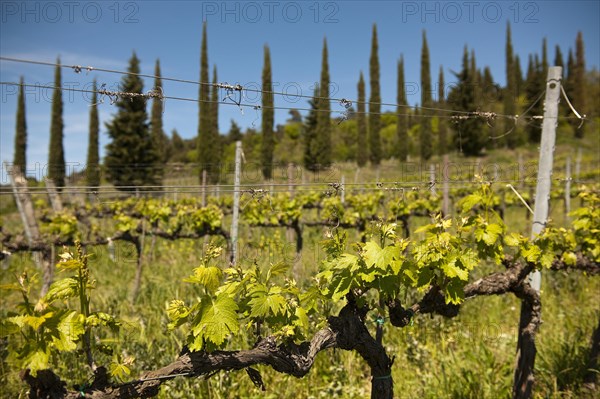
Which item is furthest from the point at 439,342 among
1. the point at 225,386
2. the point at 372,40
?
the point at 372,40

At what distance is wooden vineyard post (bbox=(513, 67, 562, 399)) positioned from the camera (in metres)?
3.00

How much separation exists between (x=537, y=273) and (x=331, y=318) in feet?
7.15

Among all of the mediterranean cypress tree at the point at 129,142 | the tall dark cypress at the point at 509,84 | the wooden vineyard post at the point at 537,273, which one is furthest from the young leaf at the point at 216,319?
the tall dark cypress at the point at 509,84

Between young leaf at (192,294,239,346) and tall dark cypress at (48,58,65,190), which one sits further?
tall dark cypress at (48,58,65,190)

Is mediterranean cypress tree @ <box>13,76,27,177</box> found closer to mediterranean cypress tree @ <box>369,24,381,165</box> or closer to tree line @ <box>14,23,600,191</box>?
tree line @ <box>14,23,600,191</box>

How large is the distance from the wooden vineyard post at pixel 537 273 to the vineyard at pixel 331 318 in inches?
0.7

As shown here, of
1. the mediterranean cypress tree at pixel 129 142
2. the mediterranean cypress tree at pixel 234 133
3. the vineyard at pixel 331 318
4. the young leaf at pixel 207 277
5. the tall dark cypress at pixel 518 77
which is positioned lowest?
the vineyard at pixel 331 318

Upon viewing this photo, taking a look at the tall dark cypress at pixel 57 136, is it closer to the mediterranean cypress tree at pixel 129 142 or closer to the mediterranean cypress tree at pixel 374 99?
the mediterranean cypress tree at pixel 129 142

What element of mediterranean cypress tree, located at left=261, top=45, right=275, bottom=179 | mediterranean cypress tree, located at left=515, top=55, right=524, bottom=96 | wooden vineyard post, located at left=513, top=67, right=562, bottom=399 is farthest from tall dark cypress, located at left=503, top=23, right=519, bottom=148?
wooden vineyard post, located at left=513, top=67, right=562, bottom=399

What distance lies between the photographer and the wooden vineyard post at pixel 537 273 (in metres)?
3.00

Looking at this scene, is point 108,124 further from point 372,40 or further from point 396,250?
point 396,250

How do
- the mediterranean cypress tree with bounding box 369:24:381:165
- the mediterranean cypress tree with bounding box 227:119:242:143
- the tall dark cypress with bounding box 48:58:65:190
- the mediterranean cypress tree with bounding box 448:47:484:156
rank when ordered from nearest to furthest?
the tall dark cypress with bounding box 48:58:65:190, the mediterranean cypress tree with bounding box 448:47:484:156, the mediterranean cypress tree with bounding box 369:24:381:165, the mediterranean cypress tree with bounding box 227:119:242:143

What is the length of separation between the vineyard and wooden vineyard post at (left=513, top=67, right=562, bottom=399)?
0.05 ft

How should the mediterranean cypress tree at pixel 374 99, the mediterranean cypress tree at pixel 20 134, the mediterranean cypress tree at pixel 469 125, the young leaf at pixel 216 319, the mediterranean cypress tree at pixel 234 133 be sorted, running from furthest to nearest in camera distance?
the mediterranean cypress tree at pixel 234 133
the mediterranean cypress tree at pixel 374 99
the mediterranean cypress tree at pixel 469 125
the mediterranean cypress tree at pixel 20 134
the young leaf at pixel 216 319
